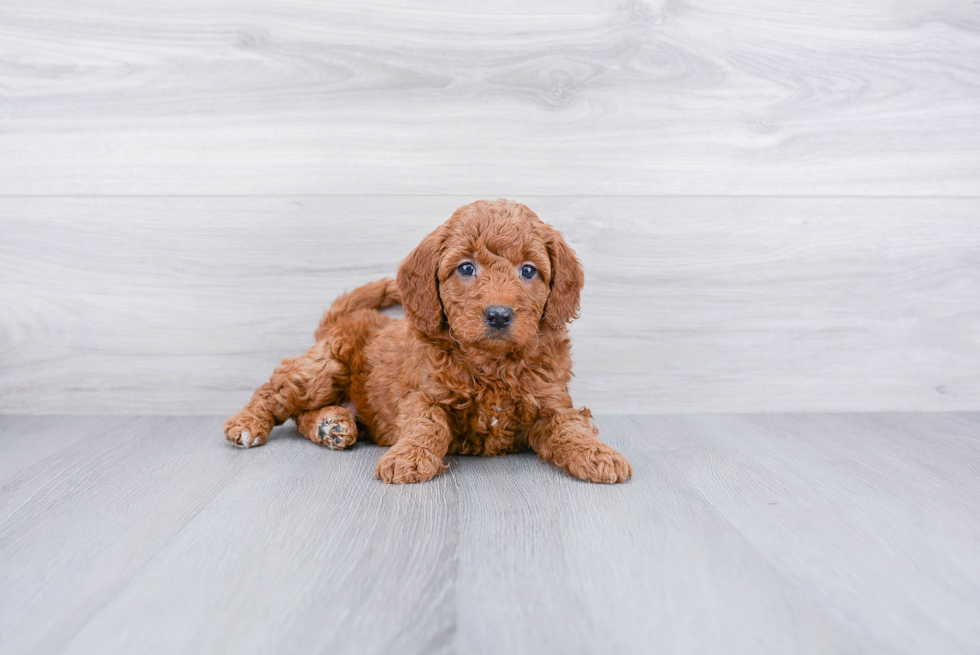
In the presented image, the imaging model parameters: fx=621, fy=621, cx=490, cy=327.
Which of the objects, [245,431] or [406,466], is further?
[245,431]

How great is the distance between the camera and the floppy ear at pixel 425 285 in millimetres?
1796

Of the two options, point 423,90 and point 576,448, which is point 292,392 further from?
point 423,90

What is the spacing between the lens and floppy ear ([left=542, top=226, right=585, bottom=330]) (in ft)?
5.94

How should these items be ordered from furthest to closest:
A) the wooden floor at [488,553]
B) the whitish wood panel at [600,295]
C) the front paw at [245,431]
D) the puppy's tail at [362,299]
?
the whitish wood panel at [600,295] → the puppy's tail at [362,299] → the front paw at [245,431] → the wooden floor at [488,553]

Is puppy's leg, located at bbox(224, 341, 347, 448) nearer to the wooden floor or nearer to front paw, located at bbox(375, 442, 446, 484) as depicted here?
the wooden floor

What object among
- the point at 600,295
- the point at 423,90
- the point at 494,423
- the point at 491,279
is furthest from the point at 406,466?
the point at 423,90

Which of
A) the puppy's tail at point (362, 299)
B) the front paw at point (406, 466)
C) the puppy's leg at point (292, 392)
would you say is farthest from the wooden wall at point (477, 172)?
the front paw at point (406, 466)

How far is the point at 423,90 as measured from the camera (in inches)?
93.9

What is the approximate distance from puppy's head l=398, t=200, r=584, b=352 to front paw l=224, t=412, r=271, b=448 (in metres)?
0.66

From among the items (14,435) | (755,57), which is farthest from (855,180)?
(14,435)

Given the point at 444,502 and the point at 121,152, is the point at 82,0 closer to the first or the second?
the point at 121,152

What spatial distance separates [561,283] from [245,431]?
44.2 inches

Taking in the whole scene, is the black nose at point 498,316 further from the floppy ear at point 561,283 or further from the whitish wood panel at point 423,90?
the whitish wood panel at point 423,90

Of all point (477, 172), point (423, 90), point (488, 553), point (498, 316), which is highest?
point (423, 90)
